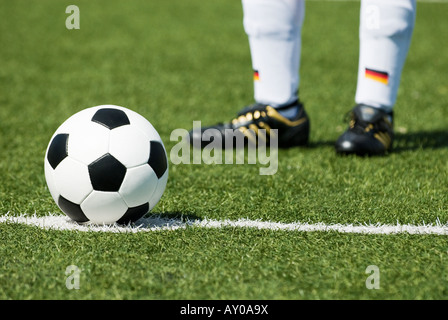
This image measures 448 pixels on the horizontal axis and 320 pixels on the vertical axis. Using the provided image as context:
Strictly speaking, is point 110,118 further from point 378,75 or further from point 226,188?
point 378,75

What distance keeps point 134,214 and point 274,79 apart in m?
2.02

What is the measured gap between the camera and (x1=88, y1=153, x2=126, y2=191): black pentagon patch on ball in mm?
2994

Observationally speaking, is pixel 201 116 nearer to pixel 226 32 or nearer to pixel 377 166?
pixel 377 166

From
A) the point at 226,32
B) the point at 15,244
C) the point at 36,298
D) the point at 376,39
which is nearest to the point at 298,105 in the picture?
the point at 376,39

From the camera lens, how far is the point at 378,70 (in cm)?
453

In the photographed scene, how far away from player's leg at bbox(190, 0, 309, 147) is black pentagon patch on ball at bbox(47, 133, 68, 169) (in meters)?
1.77

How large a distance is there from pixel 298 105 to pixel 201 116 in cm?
116

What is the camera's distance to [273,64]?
477cm

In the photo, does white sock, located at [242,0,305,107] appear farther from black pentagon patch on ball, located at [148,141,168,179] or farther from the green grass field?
black pentagon patch on ball, located at [148,141,168,179]

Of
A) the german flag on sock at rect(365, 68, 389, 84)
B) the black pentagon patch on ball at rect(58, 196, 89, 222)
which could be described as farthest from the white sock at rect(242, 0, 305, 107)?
the black pentagon patch on ball at rect(58, 196, 89, 222)

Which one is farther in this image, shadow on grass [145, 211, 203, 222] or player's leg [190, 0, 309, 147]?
player's leg [190, 0, 309, 147]

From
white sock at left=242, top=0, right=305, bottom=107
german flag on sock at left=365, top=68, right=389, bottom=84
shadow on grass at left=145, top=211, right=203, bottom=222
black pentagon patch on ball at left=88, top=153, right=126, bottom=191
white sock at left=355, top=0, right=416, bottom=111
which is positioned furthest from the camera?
white sock at left=242, top=0, right=305, bottom=107

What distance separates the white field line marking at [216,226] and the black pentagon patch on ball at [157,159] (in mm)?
242

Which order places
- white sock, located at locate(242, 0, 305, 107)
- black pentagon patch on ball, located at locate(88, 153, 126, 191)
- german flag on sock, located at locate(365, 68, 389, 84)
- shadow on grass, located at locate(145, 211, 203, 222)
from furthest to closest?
white sock, located at locate(242, 0, 305, 107)
german flag on sock, located at locate(365, 68, 389, 84)
shadow on grass, located at locate(145, 211, 203, 222)
black pentagon patch on ball, located at locate(88, 153, 126, 191)
